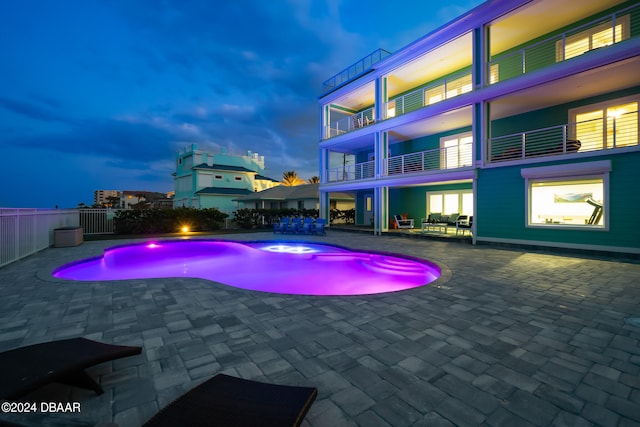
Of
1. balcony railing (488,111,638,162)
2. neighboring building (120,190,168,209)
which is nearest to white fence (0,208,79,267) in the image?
neighboring building (120,190,168,209)

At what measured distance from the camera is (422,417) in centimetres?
182

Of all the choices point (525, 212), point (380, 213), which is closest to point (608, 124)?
point (525, 212)

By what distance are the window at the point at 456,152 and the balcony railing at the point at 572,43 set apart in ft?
9.86

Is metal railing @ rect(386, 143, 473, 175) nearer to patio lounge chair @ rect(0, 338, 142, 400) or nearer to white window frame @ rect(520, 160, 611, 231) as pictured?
white window frame @ rect(520, 160, 611, 231)

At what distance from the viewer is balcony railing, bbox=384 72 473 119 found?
13406 mm

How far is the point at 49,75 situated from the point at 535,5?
366ft

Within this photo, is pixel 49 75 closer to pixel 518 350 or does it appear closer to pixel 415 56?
pixel 415 56

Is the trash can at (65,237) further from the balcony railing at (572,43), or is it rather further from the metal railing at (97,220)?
the balcony railing at (572,43)

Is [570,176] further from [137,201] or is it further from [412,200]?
[137,201]

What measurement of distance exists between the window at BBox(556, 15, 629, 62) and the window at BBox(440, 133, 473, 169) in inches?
178

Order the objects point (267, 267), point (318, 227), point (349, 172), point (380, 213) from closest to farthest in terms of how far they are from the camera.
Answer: point (267, 267) → point (380, 213) → point (318, 227) → point (349, 172)

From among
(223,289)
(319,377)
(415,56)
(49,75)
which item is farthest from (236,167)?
(49,75)

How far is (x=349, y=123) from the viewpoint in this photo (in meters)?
17.8

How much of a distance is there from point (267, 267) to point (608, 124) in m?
13.3
